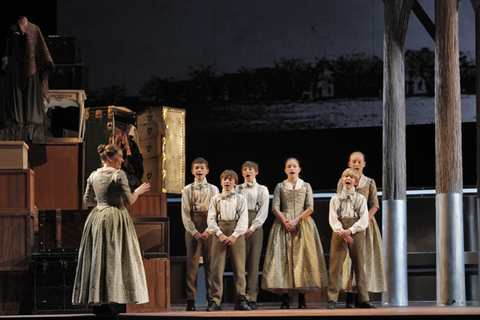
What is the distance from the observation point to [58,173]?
22.5 ft

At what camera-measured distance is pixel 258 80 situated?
9664 mm

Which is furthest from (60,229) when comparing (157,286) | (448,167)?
(448,167)

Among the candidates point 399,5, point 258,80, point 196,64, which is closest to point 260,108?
point 258,80

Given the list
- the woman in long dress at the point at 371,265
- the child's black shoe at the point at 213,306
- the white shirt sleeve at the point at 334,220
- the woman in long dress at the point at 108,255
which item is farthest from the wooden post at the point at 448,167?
the woman in long dress at the point at 108,255

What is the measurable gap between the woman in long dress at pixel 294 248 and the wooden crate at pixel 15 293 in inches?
85.5

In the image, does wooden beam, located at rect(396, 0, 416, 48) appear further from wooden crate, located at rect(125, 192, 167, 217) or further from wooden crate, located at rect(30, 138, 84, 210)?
wooden crate, located at rect(30, 138, 84, 210)

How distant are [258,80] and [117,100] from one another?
2081 millimetres

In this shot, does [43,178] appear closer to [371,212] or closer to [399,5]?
[371,212]

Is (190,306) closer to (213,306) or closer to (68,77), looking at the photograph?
(213,306)

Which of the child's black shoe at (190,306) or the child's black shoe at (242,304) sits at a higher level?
the child's black shoe at (242,304)

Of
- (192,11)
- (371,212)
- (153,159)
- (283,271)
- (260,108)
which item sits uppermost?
(192,11)

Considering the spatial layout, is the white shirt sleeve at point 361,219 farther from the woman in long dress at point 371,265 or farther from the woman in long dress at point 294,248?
the woman in long dress at point 294,248

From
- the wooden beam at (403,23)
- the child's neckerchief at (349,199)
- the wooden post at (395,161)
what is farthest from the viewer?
the wooden beam at (403,23)

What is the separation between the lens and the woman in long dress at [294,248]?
6.34 meters
